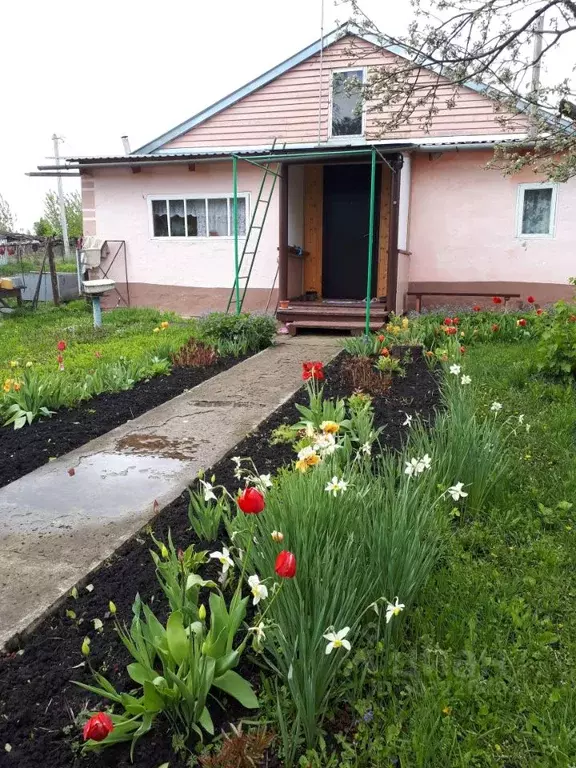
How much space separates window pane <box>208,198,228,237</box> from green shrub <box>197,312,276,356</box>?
434 centimetres

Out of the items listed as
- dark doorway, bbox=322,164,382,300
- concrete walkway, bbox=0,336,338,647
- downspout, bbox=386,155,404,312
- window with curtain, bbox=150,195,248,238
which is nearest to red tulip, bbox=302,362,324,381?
concrete walkway, bbox=0,336,338,647

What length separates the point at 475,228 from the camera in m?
10.7

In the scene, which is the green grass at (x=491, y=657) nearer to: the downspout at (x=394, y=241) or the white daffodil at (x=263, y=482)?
the white daffodil at (x=263, y=482)

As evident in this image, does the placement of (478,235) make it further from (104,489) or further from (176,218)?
(104,489)

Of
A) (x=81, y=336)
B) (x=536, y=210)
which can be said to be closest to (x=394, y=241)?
(x=536, y=210)

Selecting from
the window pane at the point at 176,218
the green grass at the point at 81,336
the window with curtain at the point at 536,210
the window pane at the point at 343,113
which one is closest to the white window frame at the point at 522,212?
the window with curtain at the point at 536,210

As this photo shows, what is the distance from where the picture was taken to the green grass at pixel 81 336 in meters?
7.03

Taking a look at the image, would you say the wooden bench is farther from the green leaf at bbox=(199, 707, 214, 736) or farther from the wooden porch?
the green leaf at bbox=(199, 707, 214, 736)

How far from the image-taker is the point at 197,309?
11.9 metres

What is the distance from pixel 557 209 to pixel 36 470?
9.69 m

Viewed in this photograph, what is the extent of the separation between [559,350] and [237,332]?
12.8 feet

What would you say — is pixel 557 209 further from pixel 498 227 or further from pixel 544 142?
pixel 544 142

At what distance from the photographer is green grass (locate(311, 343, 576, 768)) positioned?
5.24 ft

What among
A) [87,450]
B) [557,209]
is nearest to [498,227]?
[557,209]
